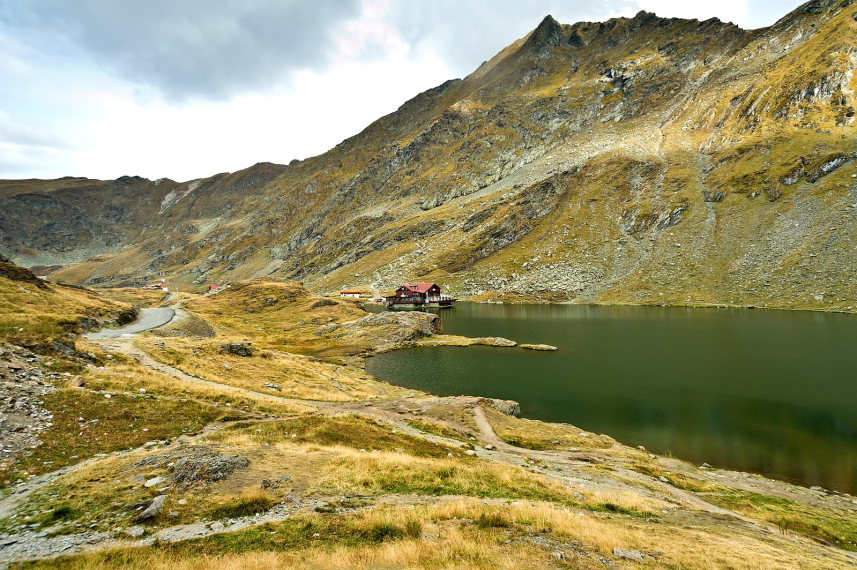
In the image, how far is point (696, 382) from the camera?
50.5 metres

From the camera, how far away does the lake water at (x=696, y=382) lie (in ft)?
112

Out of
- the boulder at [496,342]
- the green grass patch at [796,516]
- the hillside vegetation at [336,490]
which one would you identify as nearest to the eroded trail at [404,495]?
the hillside vegetation at [336,490]

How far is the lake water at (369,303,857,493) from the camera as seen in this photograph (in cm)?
3416

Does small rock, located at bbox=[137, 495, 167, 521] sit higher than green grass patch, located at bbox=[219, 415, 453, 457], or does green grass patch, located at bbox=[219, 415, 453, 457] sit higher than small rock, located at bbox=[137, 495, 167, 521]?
small rock, located at bbox=[137, 495, 167, 521]

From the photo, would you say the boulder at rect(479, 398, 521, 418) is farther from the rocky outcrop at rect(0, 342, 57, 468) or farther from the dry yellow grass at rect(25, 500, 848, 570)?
the rocky outcrop at rect(0, 342, 57, 468)

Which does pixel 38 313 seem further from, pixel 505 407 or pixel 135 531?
pixel 505 407

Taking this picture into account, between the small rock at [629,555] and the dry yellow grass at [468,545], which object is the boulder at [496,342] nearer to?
the dry yellow grass at [468,545]

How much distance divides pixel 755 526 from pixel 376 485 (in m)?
18.4

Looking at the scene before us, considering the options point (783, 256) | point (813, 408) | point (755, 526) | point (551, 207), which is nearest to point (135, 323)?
point (755, 526)

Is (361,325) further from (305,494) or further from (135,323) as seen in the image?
(305,494)

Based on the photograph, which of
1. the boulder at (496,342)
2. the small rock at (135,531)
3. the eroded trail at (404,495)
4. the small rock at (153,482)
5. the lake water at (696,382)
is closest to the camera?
the eroded trail at (404,495)

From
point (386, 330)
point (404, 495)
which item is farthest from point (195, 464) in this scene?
point (386, 330)

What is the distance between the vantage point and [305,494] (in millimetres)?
16672

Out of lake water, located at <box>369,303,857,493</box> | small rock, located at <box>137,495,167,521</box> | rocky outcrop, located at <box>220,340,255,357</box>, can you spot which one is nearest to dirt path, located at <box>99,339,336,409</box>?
rocky outcrop, located at <box>220,340,255,357</box>
